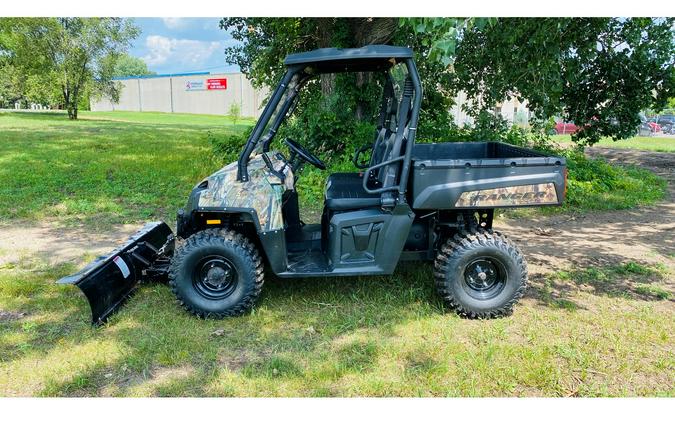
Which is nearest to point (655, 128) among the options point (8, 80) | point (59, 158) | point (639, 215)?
point (639, 215)

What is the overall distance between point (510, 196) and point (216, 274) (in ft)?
7.52

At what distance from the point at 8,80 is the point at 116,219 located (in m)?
32.2

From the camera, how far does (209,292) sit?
4.08 meters

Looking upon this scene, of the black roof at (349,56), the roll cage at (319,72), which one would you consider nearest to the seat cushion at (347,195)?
the roll cage at (319,72)

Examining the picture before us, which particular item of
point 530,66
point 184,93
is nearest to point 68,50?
point 184,93

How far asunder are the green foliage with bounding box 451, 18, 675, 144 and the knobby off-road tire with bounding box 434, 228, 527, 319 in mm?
3940

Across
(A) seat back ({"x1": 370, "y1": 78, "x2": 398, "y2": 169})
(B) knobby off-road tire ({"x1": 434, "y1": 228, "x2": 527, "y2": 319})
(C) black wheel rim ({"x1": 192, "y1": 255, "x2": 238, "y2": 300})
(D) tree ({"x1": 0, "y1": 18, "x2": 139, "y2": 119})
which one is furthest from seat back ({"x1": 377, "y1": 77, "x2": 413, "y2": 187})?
(D) tree ({"x1": 0, "y1": 18, "x2": 139, "y2": 119})

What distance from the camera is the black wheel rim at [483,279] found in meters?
4.13

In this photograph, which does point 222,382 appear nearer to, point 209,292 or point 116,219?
point 209,292

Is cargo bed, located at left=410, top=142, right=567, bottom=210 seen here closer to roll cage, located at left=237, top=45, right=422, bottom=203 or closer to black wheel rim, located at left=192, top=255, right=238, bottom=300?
roll cage, located at left=237, top=45, right=422, bottom=203

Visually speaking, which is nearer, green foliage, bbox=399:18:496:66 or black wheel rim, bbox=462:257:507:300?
green foliage, bbox=399:18:496:66

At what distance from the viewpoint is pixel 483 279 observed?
13.6 ft

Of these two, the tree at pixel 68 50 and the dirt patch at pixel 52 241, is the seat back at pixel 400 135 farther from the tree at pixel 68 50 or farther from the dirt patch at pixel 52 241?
the tree at pixel 68 50

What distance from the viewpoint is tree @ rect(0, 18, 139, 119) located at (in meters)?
29.1
